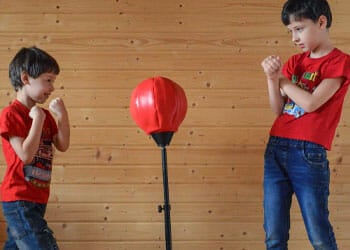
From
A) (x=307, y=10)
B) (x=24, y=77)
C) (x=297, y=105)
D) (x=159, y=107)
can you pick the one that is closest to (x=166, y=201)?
(x=159, y=107)

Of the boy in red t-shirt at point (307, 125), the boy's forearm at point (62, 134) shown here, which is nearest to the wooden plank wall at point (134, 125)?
the boy's forearm at point (62, 134)

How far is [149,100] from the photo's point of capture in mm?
1366

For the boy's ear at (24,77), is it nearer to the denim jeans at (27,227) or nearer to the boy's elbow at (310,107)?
the denim jeans at (27,227)

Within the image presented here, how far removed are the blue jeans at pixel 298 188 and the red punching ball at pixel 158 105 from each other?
1.21ft

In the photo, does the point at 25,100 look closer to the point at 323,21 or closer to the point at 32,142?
the point at 32,142

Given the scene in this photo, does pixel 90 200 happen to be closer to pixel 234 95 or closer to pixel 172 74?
pixel 172 74

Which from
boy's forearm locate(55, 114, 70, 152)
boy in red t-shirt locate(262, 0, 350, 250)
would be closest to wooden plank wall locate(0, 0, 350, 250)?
boy's forearm locate(55, 114, 70, 152)

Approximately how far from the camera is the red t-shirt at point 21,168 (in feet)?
4.66

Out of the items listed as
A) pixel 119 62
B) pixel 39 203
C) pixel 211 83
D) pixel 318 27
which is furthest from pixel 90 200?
pixel 318 27

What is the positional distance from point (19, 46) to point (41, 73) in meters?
0.54

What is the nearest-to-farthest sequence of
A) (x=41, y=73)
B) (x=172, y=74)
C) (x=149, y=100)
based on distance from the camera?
(x=149, y=100) → (x=41, y=73) → (x=172, y=74)

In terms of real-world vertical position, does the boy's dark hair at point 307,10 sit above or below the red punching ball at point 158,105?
above

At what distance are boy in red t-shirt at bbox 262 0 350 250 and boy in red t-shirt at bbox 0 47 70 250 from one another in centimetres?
75

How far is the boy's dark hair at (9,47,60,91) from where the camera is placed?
4.86ft
